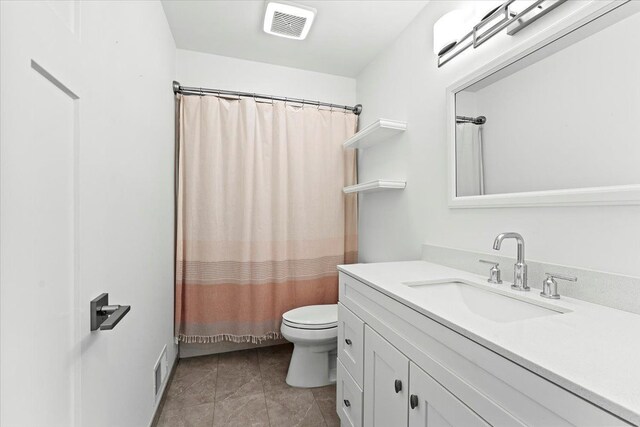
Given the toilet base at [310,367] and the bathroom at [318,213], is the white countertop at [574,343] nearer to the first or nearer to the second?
the bathroom at [318,213]

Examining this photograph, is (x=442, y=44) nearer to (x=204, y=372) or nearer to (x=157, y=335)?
(x=157, y=335)

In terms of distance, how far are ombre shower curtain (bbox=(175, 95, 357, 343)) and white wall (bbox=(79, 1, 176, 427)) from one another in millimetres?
299

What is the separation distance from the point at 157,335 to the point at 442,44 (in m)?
2.22

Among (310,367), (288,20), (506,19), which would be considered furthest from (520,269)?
(288,20)

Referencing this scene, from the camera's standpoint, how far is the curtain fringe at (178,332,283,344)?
214cm

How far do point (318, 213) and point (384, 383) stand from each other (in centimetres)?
146

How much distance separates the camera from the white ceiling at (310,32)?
175 cm

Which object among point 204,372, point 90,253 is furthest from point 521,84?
point 204,372

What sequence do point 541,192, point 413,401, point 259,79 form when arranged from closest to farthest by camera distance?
point 413,401
point 541,192
point 259,79

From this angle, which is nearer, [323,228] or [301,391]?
[301,391]

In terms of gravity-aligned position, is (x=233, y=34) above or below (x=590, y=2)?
above

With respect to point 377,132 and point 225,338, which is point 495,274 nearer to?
point 377,132

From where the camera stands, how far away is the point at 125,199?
1.13 metres

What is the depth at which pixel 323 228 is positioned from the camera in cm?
241
